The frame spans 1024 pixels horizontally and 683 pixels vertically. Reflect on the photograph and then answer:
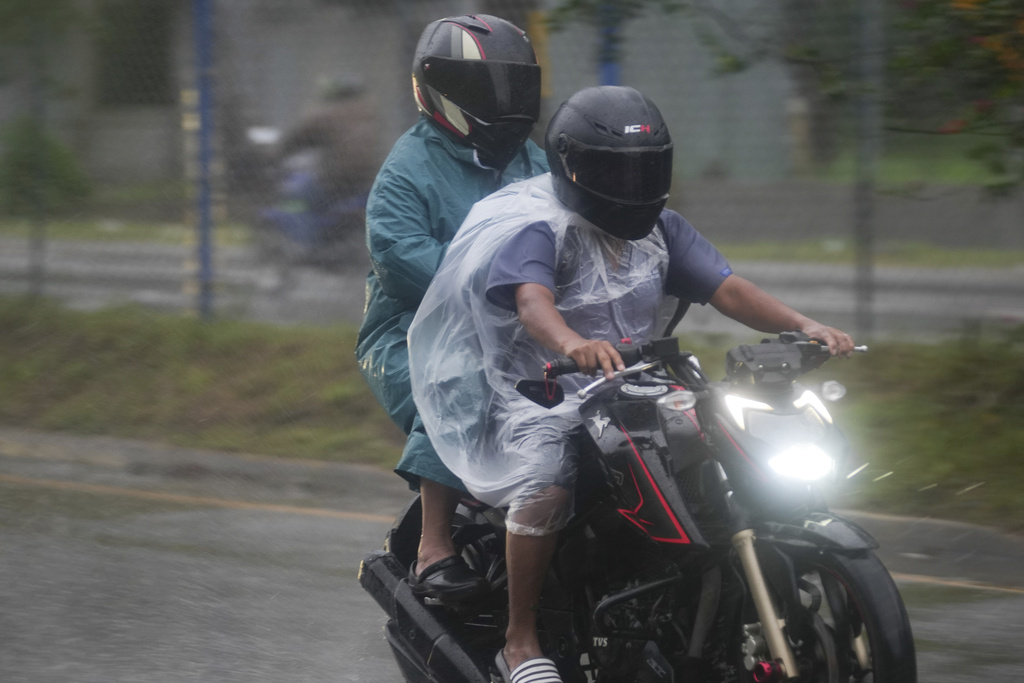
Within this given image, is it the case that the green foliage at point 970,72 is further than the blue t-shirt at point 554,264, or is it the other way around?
the green foliage at point 970,72

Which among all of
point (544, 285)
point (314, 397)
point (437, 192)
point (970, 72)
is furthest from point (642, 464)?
point (314, 397)

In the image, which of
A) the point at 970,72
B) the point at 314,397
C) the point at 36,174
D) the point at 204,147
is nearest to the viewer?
the point at 970,72

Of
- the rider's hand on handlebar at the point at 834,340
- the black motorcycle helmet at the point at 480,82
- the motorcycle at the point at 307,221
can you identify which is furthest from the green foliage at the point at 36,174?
the rider's hand on handlebar at the point at 834,340

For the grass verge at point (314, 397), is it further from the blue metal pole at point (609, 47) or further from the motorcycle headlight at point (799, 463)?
the motorcycle headlight at point (799, 463)

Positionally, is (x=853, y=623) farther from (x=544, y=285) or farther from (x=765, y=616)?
(x=544, y=285)

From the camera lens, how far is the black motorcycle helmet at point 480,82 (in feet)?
12.4

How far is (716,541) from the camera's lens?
304cm

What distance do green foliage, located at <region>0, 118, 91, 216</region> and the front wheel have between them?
8.33 metres

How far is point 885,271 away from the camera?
7457 millimetres

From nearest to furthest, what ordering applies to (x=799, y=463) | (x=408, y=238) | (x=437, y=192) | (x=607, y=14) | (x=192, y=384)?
(x=799, y=463) → (x=408, y=238) → (x=437, y=192) → (x=607, y=14) → (x=192, y=384)

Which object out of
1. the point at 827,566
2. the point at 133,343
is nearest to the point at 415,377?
the point at 827,566

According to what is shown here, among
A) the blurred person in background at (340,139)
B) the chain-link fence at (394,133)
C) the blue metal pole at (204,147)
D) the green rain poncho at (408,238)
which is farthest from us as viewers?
the blue metal pole at (204,147)

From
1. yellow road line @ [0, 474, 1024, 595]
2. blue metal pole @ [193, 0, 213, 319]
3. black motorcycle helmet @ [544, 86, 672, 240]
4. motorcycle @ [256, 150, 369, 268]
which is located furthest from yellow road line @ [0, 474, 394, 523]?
black motorcycle helmet @ [544, 86, 672, 240]

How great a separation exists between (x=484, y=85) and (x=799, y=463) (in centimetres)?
152
